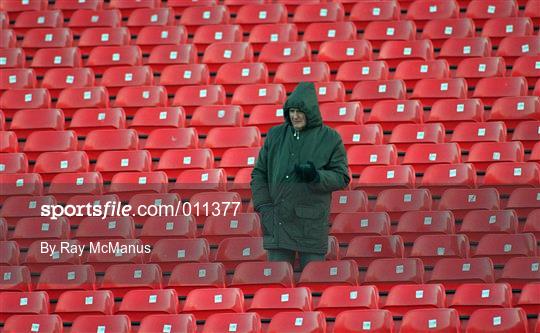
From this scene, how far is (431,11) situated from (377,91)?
1416mm

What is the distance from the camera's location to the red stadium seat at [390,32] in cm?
1193

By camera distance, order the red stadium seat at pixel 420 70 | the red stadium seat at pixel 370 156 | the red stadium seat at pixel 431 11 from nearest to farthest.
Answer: the red stadium seat at pixel 370 156
the red stadium seat at pixel 420 70
the red stadium seat at pixel 431 11

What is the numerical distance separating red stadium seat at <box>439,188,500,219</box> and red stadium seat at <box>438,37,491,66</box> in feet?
7.03

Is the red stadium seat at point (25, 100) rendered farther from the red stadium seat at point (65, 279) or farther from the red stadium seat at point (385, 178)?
the red stadium seat at point (385, 178)

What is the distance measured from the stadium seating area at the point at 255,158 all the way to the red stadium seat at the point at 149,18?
18 mm

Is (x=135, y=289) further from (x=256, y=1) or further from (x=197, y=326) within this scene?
A: (x=256, y=1)

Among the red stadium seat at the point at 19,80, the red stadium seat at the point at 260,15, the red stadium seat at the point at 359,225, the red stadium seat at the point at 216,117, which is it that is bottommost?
the red stadium seat at the point at 359,225

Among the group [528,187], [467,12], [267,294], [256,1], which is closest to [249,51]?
[256,1]

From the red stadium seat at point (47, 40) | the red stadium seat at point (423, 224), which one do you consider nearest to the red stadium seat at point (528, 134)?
the red stadium seat at point (423, 224)

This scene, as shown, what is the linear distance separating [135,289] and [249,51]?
3399 mm

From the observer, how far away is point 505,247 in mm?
9062

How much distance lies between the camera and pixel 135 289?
898 centimetres

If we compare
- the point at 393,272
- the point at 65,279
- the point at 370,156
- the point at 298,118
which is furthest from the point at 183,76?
the point at 393,272

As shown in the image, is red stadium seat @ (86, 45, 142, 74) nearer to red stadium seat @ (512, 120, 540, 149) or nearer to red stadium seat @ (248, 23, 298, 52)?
red stadium seat @ (248, 23, 298, 52)
